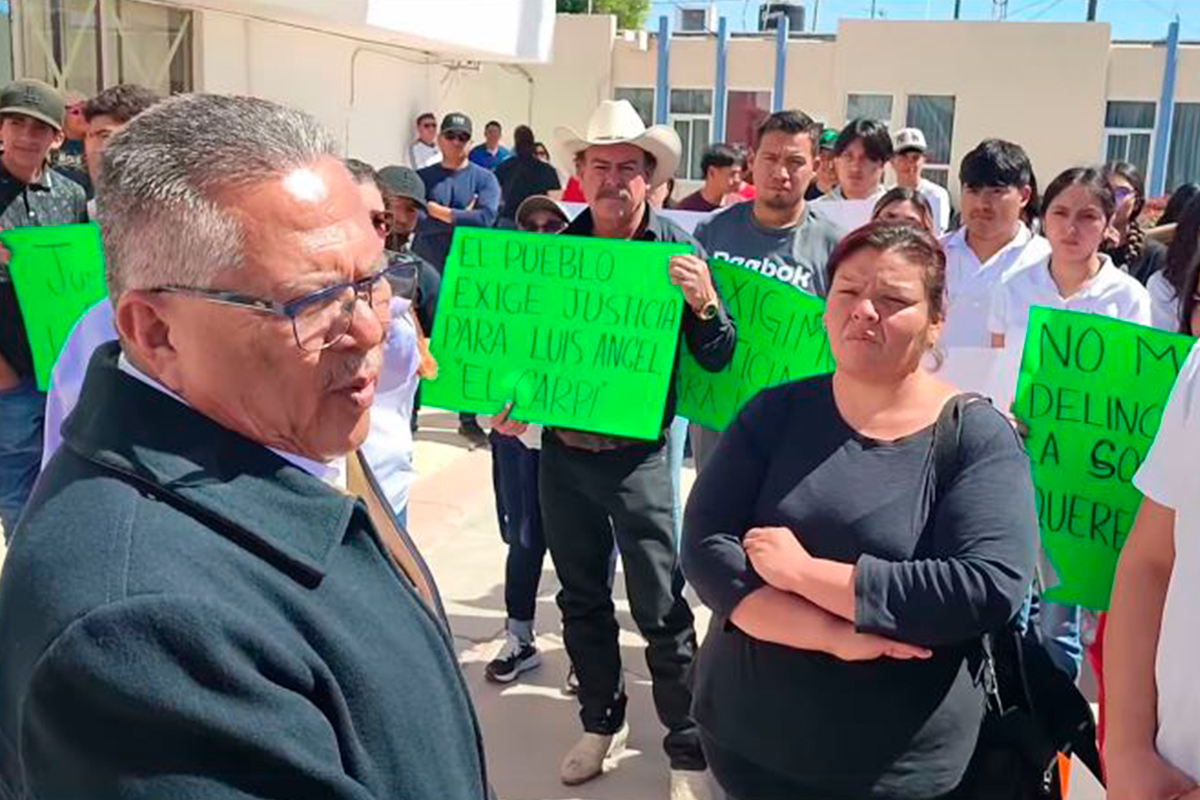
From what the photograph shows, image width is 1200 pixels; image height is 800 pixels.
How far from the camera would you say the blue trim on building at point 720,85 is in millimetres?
20156

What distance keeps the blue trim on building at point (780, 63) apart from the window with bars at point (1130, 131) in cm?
571

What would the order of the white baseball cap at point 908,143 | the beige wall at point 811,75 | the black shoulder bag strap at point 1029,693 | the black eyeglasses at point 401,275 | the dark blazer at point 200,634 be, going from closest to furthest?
the dark blazer at point 200,634
the black eyeglasses at point 401,275
the black shoulder bag strap at point 1029,693
the white baseball cap at point 908,143
the beige wall at point 811,75

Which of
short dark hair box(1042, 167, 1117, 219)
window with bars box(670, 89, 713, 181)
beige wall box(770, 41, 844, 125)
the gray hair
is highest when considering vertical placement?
beige wall box(770, 41, 844, 125)

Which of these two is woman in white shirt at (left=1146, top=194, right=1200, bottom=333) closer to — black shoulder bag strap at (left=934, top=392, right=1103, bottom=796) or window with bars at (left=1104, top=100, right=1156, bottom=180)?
black shoulder bag strap at (left=934, top=392, right=1103, bottom=796)

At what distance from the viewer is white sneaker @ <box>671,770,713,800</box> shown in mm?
3107

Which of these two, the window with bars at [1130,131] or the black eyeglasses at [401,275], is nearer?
the black eyeglasses at [401,275]

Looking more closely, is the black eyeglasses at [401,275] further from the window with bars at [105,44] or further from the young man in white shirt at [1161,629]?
the window with bars at [105,44]

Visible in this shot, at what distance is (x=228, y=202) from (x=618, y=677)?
8.34 feet

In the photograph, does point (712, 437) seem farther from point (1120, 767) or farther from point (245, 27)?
point (245, 27)

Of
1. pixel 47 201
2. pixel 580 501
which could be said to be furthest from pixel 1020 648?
pixel 47 201

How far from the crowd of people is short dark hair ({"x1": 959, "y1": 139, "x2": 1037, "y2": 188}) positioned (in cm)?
1

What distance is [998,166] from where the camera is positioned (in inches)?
148

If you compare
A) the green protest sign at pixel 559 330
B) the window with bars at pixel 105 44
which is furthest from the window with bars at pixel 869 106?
the green protest sign at pixel 559 330

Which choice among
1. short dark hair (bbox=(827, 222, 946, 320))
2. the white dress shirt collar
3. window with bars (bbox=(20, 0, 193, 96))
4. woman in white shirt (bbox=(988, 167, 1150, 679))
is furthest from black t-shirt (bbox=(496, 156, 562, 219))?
the white dress shirt collar
